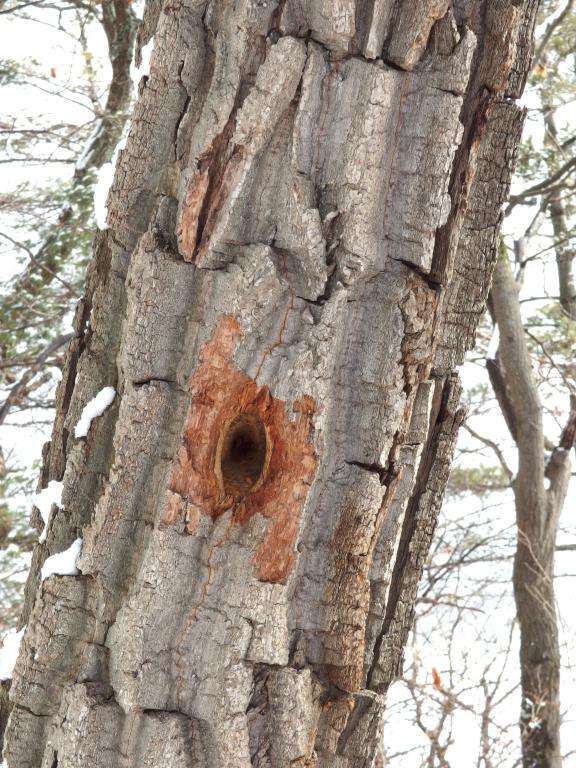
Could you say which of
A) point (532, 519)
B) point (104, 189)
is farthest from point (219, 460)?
point (532, 519)

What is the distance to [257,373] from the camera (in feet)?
4.31

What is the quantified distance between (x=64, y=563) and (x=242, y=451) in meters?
0.37

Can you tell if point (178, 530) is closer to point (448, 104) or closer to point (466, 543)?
point (448, 104)

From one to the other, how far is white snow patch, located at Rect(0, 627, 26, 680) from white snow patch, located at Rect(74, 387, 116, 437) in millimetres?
416

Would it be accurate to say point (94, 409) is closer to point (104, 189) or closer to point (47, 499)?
point (47, 499)

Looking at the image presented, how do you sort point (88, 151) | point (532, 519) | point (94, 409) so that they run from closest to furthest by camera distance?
point (94, 409) < point (88, 151) < point (532, 519)

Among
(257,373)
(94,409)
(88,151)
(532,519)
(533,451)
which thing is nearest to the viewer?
(257,373)

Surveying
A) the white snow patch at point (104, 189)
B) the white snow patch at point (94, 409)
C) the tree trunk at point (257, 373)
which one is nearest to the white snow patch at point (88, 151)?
the white snow patch at point (104, 189)

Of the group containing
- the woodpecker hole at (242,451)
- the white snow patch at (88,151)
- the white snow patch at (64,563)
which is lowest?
the white snow patch at (64,563)

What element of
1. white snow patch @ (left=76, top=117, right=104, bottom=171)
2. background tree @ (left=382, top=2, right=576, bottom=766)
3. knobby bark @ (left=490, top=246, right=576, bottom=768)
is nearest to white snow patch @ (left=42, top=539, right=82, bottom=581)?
white snow patch @ (left=76, top=117, right=104, bottom=171)

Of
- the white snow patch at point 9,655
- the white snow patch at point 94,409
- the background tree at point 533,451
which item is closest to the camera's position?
the white snow patch at point 94,409

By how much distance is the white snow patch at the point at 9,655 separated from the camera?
1.53m

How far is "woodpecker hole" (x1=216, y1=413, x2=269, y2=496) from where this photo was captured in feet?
4.38

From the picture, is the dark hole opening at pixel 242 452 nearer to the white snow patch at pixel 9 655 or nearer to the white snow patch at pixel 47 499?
the white snow patch at pixel 47 499
